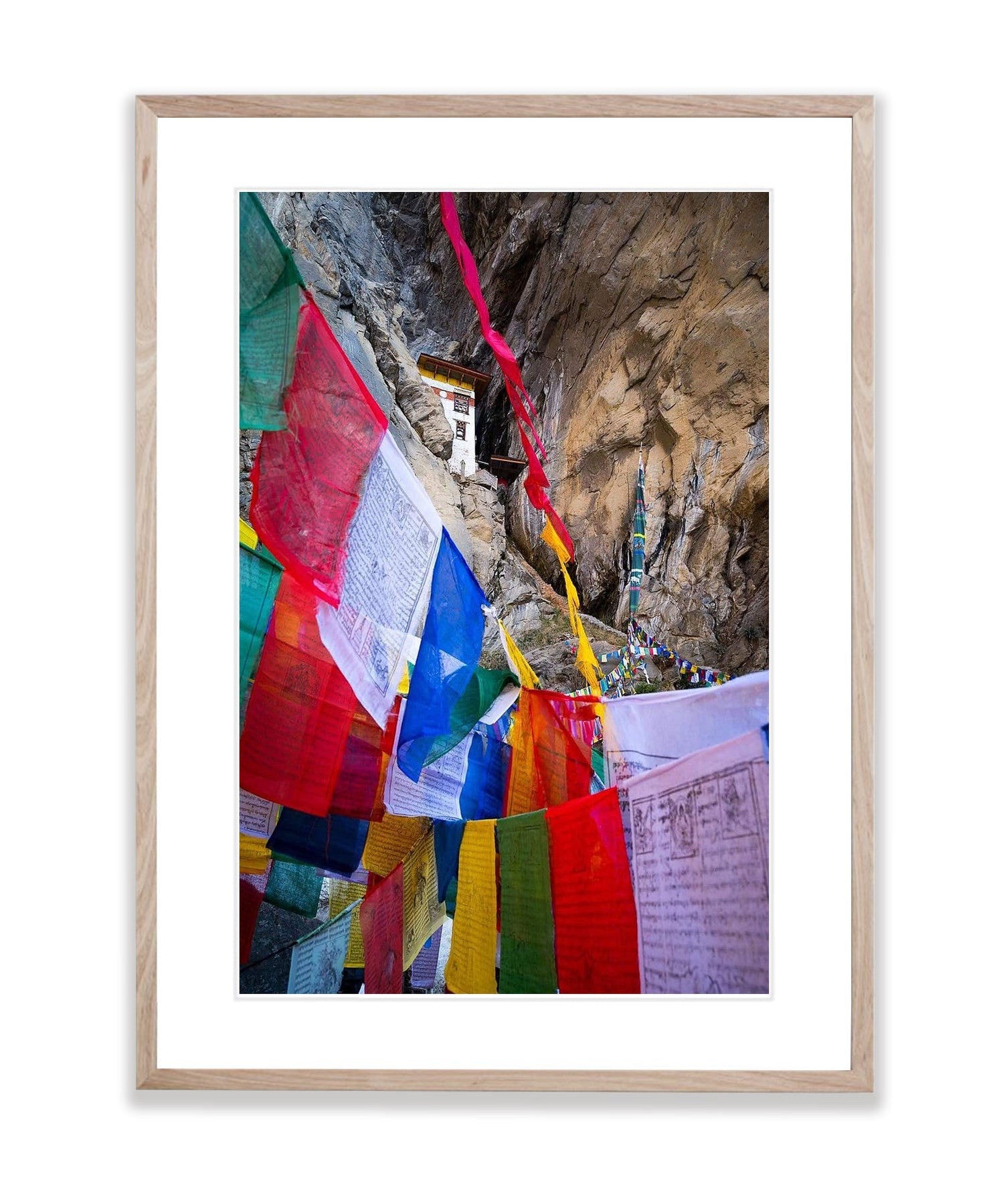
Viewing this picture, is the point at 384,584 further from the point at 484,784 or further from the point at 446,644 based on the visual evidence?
the point at 484,784

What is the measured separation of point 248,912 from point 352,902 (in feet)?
0.44

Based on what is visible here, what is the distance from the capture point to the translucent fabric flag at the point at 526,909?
1200 mm

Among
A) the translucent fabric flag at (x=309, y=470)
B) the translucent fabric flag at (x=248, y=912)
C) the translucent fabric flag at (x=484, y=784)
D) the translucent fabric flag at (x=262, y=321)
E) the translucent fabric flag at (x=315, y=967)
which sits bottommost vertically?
the translucent fabric flag at (x=315, y=967)

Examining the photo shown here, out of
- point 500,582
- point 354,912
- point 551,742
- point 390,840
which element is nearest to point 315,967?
point 354,912

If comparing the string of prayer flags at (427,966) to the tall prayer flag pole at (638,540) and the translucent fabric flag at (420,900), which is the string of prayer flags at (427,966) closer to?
the translucent fabric flag at (420,900)

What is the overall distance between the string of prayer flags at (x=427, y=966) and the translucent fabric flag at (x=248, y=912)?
0.69 feet

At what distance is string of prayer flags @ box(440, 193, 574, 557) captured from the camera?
3.95ft

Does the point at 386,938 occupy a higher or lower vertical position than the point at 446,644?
lower

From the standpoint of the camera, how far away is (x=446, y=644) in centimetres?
121

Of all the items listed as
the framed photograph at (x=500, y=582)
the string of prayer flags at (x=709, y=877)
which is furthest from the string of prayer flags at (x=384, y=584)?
the string of prayer flags at (x=709, y=877)

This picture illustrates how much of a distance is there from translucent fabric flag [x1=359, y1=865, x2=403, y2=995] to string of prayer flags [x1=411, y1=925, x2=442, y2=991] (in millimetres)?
18

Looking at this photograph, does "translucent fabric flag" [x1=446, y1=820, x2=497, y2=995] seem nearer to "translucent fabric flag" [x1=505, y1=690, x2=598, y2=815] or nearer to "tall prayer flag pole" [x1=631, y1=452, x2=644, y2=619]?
"translucent fabric flag" [x1=505, y1=690, x2=598, y2=815]
